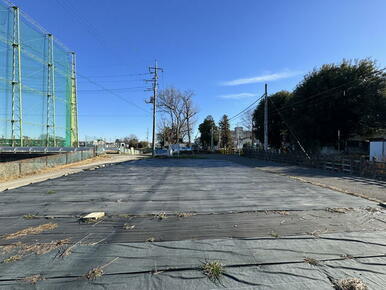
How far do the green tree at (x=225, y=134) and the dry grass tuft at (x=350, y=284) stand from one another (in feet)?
228

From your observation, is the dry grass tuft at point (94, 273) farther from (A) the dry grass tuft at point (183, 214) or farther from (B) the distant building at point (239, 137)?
(B) the distant building at point (239, 137)

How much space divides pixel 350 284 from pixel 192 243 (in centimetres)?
208

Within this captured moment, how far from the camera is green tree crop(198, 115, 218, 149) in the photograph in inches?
2970

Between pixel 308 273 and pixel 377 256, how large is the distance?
3.96 ft

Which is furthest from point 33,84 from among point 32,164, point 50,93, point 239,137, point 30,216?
point 239,137

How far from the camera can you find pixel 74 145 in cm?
3491

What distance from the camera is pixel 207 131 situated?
76.4 m

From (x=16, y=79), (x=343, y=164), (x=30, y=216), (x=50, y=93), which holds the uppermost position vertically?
(x=16, y=79)

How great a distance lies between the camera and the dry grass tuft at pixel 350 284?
112 inches

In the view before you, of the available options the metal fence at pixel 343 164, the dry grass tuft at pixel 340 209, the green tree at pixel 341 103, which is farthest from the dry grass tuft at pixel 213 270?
the green tree at pixel 341 103

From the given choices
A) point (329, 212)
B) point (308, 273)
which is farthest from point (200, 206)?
point (308, 273)

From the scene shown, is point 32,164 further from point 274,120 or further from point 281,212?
point 274,120

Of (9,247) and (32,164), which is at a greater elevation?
(32,164)

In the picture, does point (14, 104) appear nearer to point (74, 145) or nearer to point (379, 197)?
point (74, 145)
